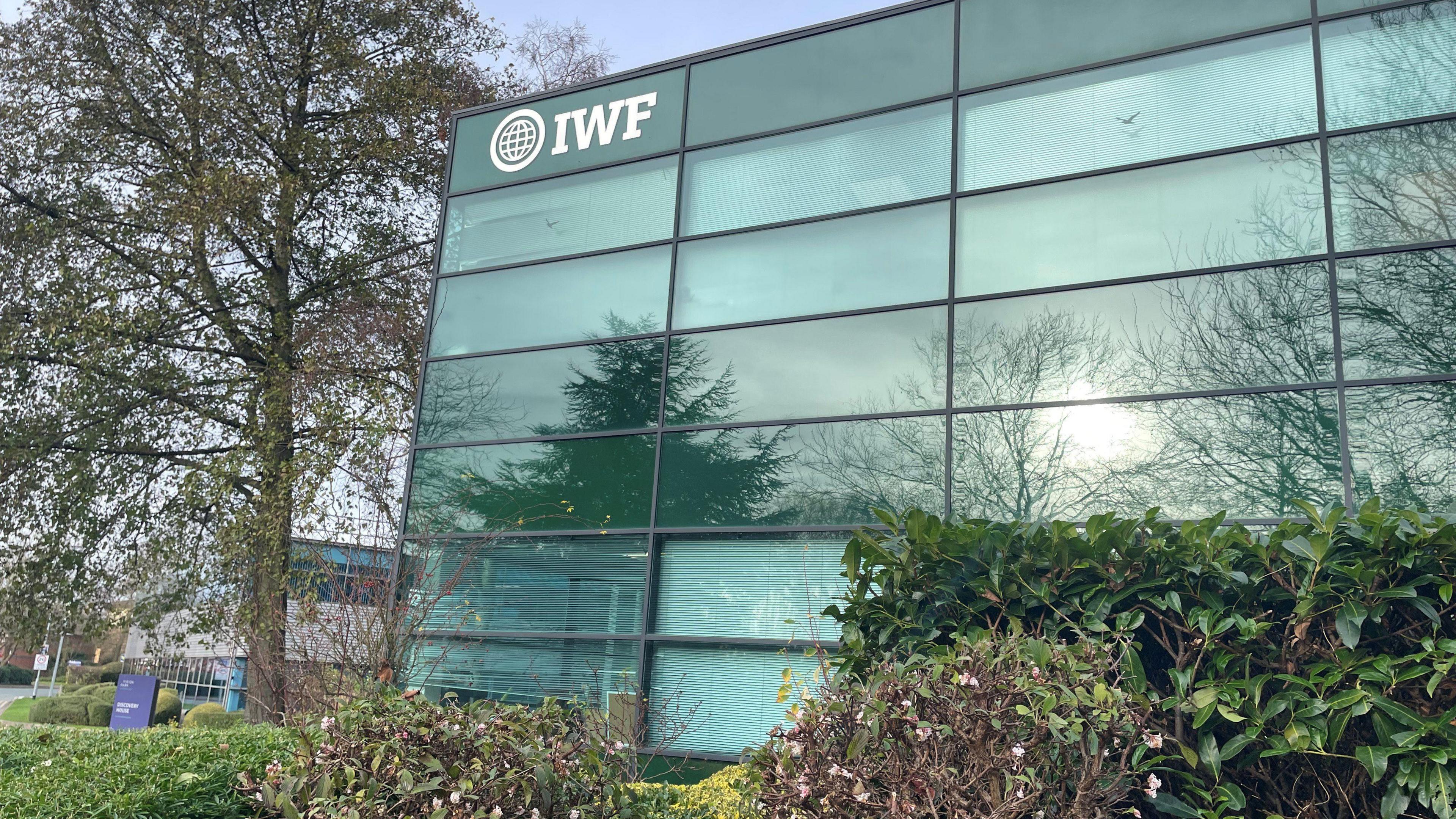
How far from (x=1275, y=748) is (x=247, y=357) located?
62.0 ft

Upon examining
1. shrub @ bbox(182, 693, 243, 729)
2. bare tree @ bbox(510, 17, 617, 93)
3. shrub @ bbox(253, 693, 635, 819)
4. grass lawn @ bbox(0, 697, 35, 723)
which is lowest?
grass lawn @ bbox(0, 697, 35, 723)

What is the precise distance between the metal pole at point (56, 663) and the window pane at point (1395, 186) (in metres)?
50.7

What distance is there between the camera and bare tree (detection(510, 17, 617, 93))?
1068 inches

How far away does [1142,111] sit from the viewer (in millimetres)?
9141

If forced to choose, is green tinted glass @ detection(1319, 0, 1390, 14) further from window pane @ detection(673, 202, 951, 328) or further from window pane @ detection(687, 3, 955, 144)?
window pane @ detection(673, 202, 951, 328)

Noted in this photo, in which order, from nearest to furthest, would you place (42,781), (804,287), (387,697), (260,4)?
(387,697) → (42,781) → (804,287) → (260,4)

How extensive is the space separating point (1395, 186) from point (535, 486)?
7.73m

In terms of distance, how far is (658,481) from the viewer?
10.2 meters

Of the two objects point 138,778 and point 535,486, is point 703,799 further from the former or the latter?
point 535,486

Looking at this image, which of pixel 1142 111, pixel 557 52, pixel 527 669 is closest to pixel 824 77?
pixel 1142 111

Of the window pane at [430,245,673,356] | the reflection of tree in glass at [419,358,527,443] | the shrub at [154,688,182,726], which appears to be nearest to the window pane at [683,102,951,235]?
the window pane at [430,245,673,356]

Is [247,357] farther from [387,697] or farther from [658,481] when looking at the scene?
[387,697]

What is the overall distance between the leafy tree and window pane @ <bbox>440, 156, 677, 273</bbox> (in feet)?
18.0

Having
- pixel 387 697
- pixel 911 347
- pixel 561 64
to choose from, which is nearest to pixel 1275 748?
pixel 387 697
